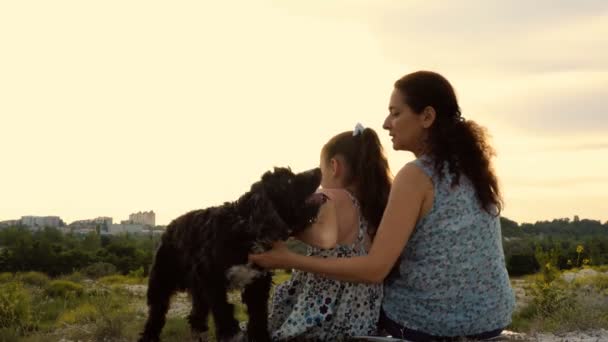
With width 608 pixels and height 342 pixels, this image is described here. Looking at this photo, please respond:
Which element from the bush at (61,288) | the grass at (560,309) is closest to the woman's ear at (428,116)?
the grass at (560,309)

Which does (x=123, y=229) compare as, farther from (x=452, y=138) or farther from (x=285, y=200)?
(x=452, y=138)

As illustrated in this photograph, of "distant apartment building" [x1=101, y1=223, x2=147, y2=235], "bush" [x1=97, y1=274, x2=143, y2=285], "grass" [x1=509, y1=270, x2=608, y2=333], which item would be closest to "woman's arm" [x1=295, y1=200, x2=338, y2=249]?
"grass" [x1=509, y1=270, x2=608, y2=333]

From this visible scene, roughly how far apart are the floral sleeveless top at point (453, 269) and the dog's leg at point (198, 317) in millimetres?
1706

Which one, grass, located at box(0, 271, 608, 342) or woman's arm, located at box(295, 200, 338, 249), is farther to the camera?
grass, located at box(0, 271, 608, 342)

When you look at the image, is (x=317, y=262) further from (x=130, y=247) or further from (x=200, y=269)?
(x=130, y=247)

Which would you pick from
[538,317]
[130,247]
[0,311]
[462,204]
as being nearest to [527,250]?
[130,247]

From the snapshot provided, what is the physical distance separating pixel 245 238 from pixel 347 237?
3.18 feet

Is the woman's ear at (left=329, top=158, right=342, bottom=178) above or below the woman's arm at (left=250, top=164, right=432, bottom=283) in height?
above

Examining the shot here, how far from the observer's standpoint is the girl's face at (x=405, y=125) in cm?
583

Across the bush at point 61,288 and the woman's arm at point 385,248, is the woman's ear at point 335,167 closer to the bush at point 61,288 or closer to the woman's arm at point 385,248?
the woman's arm at point 385,248

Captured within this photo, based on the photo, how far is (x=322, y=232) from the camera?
5.93 metres

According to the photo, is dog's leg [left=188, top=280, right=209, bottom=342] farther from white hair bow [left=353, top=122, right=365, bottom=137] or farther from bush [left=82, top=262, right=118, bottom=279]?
bush [left=82, top=262, right=118, bottom=279]

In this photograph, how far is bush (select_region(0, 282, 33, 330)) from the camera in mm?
9930

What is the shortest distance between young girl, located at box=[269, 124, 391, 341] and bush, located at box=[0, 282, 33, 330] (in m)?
5.05
